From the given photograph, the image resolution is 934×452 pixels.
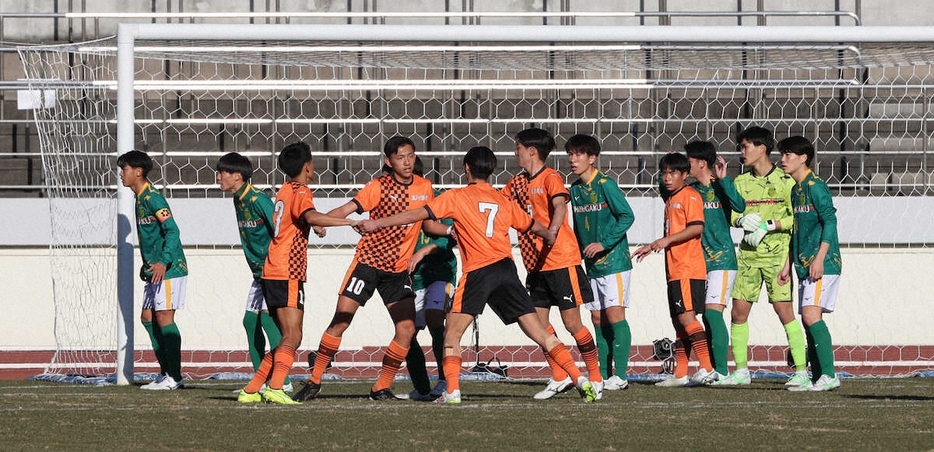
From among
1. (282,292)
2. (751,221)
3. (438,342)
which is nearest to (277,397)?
(282,292)

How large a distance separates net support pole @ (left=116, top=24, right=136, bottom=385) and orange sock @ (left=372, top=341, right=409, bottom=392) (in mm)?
2521

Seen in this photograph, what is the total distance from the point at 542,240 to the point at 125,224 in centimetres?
334

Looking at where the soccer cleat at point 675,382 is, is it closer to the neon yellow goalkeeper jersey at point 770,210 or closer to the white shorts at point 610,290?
the white shorts at point 610,290

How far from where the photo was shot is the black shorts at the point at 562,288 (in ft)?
27.5

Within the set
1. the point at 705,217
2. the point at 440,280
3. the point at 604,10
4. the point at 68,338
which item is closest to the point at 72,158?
the point at 68,338

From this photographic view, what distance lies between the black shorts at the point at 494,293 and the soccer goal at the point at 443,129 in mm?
2900

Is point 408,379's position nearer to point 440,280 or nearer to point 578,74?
point 440,280

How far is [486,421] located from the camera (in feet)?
21.9

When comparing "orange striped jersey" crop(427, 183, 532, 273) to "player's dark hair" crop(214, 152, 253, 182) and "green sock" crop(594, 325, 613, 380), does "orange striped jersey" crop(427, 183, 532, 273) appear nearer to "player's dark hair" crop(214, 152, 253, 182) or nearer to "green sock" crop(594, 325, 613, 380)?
"player's dark hair" crop(214, 152, 253, 182)

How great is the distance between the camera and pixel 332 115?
17.1 m

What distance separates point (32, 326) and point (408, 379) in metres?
5.91

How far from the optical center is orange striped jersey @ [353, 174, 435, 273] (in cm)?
792

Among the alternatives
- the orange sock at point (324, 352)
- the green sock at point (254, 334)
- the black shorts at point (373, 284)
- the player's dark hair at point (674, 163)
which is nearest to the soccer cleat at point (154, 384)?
the green sock at point (254, 334)

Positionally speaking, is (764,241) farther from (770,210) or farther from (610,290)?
(610,290)
